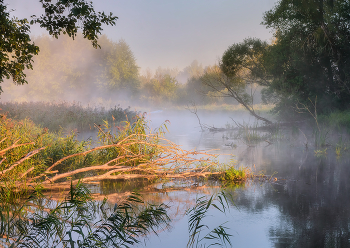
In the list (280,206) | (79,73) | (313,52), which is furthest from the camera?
(79,73)

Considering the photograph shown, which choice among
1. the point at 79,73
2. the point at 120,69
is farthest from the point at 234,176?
the point at 79,73

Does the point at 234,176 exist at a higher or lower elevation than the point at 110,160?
lower

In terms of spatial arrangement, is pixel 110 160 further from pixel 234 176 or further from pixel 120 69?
pixel 120 69

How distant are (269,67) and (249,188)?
1471cm

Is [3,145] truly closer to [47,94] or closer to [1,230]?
[1,230]

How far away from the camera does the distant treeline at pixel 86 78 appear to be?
62156 millimetres

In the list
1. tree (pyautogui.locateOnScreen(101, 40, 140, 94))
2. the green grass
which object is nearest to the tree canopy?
the green grass

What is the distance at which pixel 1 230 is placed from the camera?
453 cm

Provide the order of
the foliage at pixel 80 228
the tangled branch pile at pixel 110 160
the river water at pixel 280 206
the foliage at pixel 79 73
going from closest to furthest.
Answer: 1. the foliage at pixel 80 228
2. the river water at pixel 280 206
3. the tangled branch pile at pixel 110 160
4. the foliage at pixel 79 73

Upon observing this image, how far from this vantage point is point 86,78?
215ft

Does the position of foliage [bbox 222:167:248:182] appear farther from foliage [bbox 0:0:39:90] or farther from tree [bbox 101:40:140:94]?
tree [bbox 101:40:140:94]

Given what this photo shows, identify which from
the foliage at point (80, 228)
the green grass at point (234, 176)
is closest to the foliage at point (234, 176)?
the green grass at point (234, 176)

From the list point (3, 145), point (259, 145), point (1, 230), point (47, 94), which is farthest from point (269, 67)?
point (47, 94)

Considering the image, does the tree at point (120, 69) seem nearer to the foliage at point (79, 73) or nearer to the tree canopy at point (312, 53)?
the foliage at point (79, 73)
